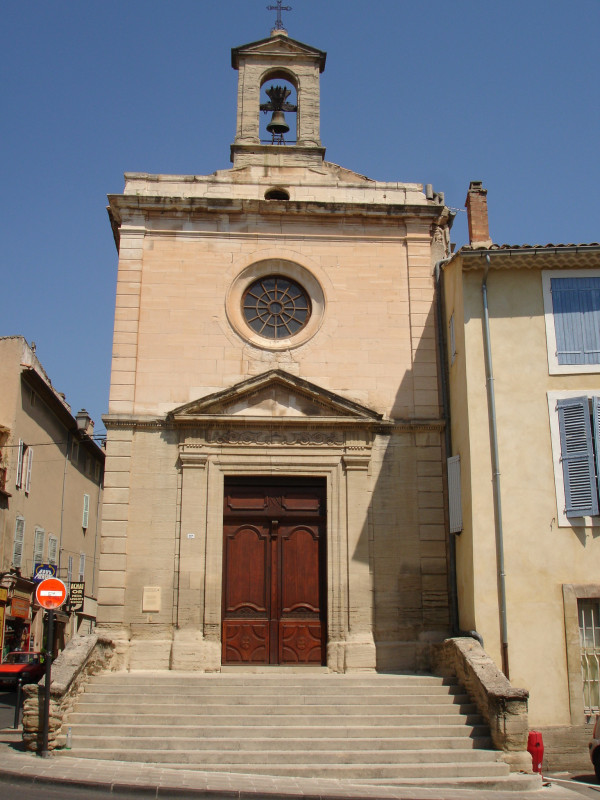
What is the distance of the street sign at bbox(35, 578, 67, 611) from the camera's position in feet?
35.5

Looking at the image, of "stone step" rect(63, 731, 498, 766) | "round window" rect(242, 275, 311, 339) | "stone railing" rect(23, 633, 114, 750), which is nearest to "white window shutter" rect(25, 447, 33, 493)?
"round window" rect(242, 275, 311, 339)

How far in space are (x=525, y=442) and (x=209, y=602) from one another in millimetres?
5597

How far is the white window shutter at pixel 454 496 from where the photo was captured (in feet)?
44.7

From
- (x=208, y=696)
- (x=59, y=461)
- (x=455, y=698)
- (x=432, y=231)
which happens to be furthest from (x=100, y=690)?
(x=59, y=461)

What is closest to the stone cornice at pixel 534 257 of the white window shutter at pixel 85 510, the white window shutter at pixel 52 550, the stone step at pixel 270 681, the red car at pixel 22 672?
the stone step at pixel 270 681

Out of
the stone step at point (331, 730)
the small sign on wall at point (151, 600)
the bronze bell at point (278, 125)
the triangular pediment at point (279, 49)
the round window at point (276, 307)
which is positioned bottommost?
the stone step at point (331, 730)

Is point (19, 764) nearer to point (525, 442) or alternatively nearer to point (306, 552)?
point (306, 552)

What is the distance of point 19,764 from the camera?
9.69 metres

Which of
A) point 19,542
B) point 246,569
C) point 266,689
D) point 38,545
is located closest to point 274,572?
point 246,569

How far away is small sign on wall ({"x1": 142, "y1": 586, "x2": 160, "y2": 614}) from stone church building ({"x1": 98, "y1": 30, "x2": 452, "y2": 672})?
23 mm

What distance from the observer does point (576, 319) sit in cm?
1352

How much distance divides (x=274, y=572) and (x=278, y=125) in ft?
28.8

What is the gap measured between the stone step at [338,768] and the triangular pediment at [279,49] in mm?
13096

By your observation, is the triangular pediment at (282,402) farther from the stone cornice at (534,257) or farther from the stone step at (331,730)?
the stone step at (331,730)
